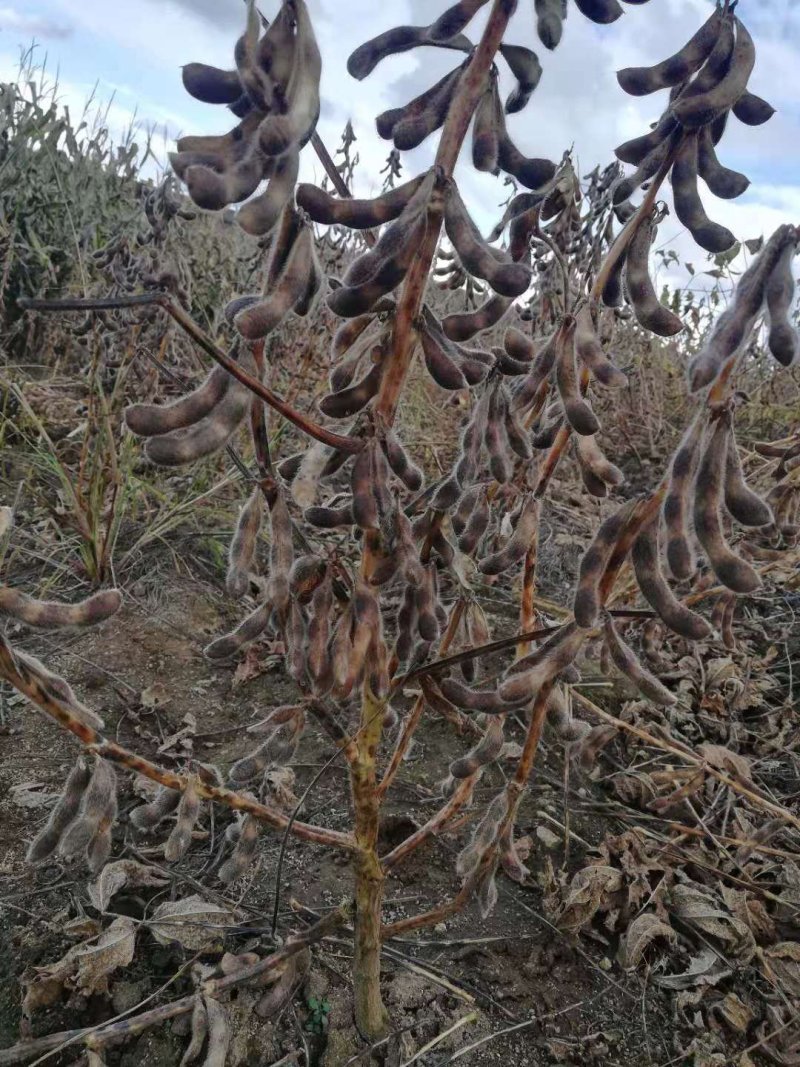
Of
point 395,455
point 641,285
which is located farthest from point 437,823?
point 641,285

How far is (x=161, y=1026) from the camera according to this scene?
1.48 meters

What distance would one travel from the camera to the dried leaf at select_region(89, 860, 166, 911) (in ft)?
5.36

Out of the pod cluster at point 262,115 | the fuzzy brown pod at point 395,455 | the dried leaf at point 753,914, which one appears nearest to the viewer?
the pod cluster at point 262,115

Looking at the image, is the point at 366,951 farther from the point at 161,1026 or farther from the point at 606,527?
the point at 606,527

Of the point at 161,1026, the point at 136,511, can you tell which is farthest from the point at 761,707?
the point at 136,511

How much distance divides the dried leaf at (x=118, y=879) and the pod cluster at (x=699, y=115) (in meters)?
1.56

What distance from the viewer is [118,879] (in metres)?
1.69

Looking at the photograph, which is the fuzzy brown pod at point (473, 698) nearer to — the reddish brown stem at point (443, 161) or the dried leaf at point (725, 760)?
the reddish brown stem at point (443, 161)

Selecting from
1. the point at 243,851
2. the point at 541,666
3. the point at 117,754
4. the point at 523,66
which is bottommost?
the point at 243,851

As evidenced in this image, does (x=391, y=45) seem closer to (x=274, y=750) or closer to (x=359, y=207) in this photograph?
(x=359, y=207)

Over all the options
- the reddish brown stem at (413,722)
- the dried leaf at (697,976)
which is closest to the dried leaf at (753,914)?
the dried leaf at (697,976)

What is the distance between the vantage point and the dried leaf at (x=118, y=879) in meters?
1.63

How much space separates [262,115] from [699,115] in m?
0.52

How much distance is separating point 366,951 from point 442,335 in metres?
1.02
